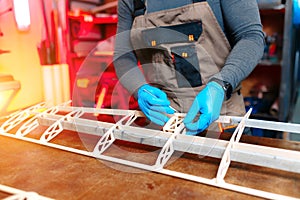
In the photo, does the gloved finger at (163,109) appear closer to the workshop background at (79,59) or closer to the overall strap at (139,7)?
the overall strap at (139,7)

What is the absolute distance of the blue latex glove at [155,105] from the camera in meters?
0.98

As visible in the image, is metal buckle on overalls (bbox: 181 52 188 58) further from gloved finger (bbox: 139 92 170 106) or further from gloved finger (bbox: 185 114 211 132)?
gloved finger (bbox: 185 114 211 132)

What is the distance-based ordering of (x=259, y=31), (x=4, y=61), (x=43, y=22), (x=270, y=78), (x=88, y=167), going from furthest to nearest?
(x=270, y=78) < (x=43, y=22) < (x=4, y=61) < (x=259, y=31) < (x=88, y=167)

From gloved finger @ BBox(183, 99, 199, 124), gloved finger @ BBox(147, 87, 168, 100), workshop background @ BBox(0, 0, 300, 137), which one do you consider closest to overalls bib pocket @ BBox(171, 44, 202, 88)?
gloved finger @ BBox(147, 87, 168, 100)

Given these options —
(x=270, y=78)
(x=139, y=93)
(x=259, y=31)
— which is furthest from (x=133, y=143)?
(x=270, y=78)

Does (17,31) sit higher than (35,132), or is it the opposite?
(17,31)

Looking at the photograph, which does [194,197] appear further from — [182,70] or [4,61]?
[4,61]

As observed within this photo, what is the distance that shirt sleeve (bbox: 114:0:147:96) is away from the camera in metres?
1.20

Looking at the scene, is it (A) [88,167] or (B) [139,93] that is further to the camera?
(B) [139,93]

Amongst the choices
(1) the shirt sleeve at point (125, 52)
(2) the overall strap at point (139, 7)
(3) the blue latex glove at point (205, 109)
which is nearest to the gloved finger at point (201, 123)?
(3) the blue latex glove at point (205, 109)

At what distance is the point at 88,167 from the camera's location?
786 millimetres

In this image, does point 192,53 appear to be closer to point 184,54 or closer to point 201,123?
point 184,54

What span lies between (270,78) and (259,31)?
4.61ft

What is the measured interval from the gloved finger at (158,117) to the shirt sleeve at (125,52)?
22 cm
